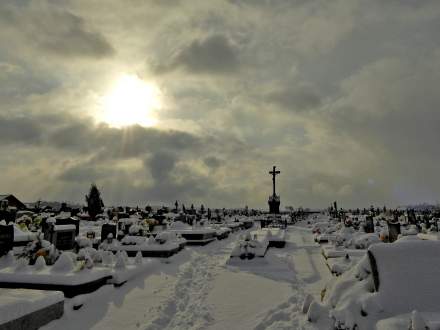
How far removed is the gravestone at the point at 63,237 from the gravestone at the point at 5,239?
10.7 feet

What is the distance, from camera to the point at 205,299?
877 cm

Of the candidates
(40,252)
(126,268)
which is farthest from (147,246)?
(40,252)

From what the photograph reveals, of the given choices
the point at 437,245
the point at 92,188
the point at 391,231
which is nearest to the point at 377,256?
the point at 437,245

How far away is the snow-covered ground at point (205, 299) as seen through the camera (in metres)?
6.98

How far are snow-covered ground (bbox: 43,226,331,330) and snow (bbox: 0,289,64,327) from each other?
1.58ft

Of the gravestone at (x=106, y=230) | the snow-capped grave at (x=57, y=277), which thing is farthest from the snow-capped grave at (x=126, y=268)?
the gravestone at (x=106, y=230)

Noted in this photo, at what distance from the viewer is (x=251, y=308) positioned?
26.2 feet

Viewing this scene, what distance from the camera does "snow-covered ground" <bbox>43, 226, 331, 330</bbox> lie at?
6.98m

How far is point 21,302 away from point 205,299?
13.8 feet

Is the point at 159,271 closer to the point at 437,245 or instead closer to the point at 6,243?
the point at 6,243

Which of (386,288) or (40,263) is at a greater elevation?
(386,288)

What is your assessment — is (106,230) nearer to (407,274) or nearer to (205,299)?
(205,299)

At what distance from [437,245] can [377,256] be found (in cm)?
106

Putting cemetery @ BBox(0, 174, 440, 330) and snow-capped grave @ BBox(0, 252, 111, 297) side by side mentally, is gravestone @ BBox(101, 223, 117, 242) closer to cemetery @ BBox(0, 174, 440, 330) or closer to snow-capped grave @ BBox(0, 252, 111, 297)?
cemetery @ BBox(0, 174, 440, 330)
